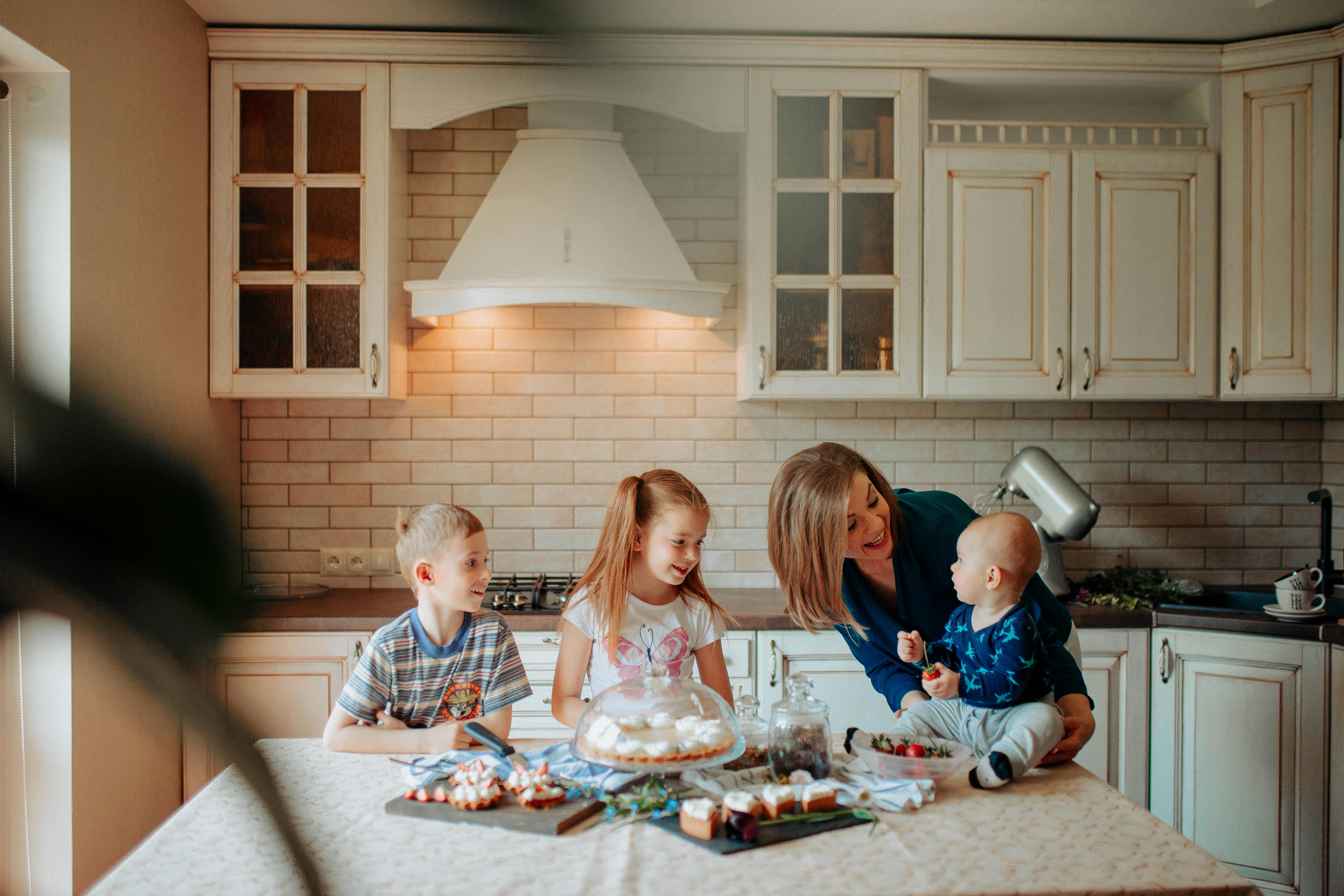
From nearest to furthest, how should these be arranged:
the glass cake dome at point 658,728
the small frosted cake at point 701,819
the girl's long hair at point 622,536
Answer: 1. the small frosted cake at point 701,819
2. the glass cake dome at point 658,728
3. the girl's long hair at point 622,536

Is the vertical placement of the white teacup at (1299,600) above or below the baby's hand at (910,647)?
below

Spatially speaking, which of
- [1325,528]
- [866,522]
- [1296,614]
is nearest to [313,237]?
[866,522]

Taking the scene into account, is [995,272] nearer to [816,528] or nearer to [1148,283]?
[1148,283]

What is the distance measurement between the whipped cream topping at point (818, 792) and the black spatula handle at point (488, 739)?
48 cm

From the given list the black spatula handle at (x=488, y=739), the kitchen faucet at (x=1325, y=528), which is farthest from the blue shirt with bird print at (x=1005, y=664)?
the kitchen faucet at (x=1325, y=528)

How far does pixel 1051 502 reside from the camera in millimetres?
2643

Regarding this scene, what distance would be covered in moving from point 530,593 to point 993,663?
5.18 ft

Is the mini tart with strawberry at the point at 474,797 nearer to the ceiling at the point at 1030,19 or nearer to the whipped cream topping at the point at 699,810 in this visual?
the whipped cream topping at the point at 699,810

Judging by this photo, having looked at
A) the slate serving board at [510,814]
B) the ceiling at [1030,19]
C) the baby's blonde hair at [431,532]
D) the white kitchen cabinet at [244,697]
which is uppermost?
the ceiling at [1030,19]

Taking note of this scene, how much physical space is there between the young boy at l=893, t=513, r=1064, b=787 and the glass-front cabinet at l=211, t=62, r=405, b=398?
181 centimetres

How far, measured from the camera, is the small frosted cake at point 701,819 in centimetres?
115

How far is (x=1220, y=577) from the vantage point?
119 inches

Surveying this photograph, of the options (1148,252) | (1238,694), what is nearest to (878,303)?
(1148,252)

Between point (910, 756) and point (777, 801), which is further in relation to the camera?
point (910, 756)
